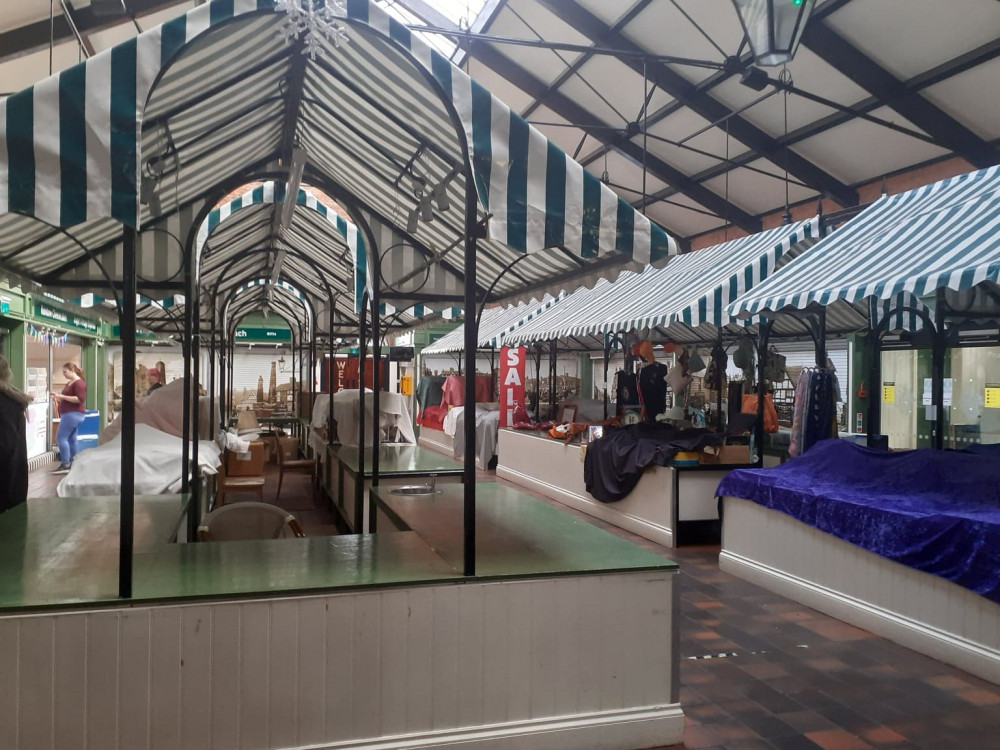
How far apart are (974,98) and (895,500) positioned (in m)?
7.20

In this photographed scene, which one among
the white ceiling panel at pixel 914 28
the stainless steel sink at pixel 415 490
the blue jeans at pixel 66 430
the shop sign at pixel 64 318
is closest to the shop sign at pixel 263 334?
the shop sign at pixel 64 318

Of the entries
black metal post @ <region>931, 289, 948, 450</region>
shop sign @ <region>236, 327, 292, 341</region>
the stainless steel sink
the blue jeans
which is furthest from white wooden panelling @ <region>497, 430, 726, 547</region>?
shop sign @ <region>236, 327, 292, 341</region>

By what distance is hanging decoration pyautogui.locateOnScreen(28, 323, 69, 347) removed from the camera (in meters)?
12.7

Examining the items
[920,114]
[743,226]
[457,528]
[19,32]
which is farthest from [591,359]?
[457,528]

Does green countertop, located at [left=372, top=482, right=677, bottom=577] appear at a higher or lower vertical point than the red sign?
lower

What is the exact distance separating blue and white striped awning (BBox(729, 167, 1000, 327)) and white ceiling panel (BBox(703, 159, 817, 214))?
259 inches

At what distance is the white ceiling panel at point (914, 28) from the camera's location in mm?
8773

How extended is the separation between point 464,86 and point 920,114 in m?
9.63

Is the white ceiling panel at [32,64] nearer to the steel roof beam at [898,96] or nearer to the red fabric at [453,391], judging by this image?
the steel roof beam at [898,96]

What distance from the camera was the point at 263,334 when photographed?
64.7 feet

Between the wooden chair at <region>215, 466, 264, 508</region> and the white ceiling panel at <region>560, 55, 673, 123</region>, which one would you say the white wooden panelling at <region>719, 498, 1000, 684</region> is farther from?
the white ceiling panel at <region>560, 55, 673, 123</region>

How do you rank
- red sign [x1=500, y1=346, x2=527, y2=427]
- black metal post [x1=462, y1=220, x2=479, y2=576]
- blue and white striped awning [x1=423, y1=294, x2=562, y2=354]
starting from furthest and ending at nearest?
blue and white striped awning [x1=423, y1=294, x2=562, y2=354], red sign [x1=500, y1=346, x2=527, y2=427], black metal post [x1=462, y1=220, x2=479, y2=576]

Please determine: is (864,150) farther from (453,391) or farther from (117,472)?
(117,472)

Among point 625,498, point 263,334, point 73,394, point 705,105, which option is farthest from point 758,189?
point 73,394
